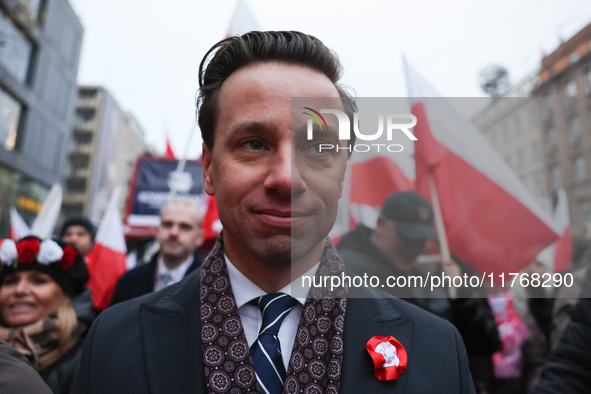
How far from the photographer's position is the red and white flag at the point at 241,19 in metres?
A: 4.86

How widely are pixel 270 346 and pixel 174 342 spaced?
314mm

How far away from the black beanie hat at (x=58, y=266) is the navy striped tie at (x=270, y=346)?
1.97m

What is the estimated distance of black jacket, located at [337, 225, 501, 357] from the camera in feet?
7.43

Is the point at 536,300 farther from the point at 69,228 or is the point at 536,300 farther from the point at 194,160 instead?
the point at 194,160

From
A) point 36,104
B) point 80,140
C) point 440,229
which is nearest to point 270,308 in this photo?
point 440,229

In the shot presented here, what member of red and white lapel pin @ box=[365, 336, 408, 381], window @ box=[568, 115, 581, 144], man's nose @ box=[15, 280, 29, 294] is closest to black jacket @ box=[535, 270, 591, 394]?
red and white lapel pin @ box=[365, 336, 408, 381]

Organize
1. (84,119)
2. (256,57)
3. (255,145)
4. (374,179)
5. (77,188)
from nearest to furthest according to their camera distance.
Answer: (255,145), (256,57), (374,179), (77,188), (84,119)

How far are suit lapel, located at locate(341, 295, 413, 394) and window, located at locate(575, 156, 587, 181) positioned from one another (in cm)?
180

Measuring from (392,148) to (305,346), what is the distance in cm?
102

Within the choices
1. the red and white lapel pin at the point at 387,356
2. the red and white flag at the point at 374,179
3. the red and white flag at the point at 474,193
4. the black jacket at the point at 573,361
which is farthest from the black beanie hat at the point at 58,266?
the black jacket at the point at 573,361

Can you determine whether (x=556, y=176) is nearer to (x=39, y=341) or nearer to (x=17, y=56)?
(x=39, y=341)

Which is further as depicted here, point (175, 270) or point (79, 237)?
point (79, 237)

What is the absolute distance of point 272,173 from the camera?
1.29 m

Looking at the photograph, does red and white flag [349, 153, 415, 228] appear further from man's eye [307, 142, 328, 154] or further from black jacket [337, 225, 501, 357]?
man's eye [307, 142, 328, 154]
